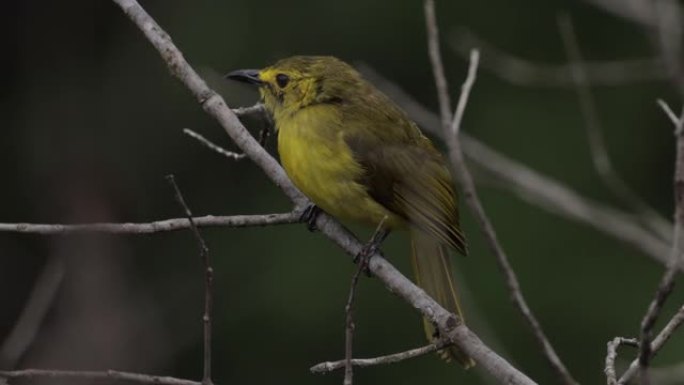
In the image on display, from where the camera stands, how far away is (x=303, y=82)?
5758 millimetres

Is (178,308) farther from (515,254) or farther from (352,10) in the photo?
(352,10)

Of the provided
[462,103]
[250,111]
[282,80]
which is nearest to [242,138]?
[250,111]

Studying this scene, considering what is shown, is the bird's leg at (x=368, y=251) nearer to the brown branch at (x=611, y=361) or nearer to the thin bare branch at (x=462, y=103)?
the thin bare branch at (x=462, y=103)

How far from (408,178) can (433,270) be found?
325 millimetres

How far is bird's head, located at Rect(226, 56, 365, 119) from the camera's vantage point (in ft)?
18.7

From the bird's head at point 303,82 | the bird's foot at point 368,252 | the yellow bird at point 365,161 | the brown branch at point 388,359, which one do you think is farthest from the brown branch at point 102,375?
the bird's head at point 303,82

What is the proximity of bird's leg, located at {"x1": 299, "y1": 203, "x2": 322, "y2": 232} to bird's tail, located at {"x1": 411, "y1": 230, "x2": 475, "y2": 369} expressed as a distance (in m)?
0.37

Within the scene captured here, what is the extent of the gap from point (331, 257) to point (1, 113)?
13.5ft

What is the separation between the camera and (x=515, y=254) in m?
11.5

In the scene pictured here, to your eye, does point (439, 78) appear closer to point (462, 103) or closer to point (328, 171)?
point (462, 103)

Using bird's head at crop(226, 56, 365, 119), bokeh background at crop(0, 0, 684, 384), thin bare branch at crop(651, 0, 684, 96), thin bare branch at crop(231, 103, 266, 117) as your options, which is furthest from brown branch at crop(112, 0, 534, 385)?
bokeh background at crop(0, 0, 684, 384)

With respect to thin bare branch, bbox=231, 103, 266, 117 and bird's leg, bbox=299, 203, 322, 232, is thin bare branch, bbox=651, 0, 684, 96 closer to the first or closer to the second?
bird's leg, bbox=299, 203, 322, 232

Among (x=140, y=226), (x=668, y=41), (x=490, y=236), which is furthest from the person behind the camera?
(x=140, y=226)

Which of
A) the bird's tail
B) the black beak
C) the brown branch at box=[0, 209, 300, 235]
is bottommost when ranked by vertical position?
the bird's tail
